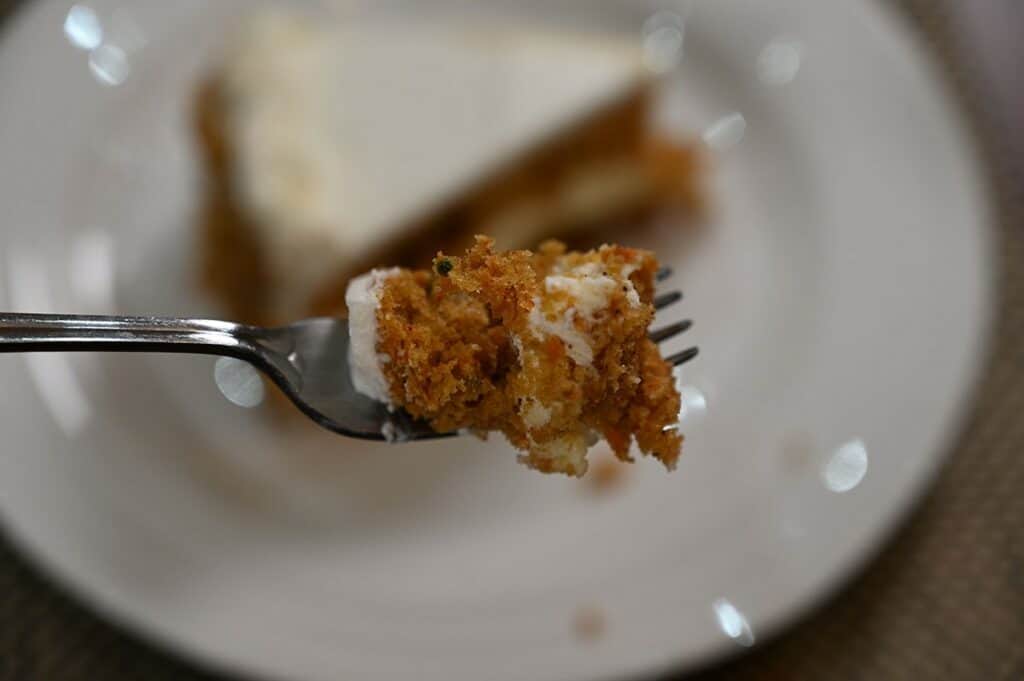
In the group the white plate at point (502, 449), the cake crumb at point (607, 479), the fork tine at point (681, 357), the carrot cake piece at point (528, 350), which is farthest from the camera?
the cake crumb at point (607, 479)

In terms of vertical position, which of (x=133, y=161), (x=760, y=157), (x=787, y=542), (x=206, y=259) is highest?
(x=133, y=161)

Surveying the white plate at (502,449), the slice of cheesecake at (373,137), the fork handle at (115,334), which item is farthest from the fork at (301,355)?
the slice of cheesecake at (373,137)

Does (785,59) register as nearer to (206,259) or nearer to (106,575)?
(206,259)

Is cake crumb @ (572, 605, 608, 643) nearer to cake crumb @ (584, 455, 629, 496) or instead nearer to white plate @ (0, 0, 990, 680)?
white plate @ (0, 0, 990, 680)

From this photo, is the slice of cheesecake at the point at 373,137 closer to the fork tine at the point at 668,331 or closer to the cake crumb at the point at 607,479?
the cake crumb at the point at 607,479

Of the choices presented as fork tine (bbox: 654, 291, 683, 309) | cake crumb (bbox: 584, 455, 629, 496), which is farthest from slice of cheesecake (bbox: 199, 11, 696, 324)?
fork tine (bbox: 654, 291, 683, 309)

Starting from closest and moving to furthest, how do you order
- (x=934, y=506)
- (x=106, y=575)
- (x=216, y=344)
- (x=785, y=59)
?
(x=216, y=344)
(x=106, y=575)
(x=934, y=506)
(x=785, y=59)

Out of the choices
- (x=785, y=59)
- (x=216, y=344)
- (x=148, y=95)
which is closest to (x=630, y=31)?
(x=785, y=59)
